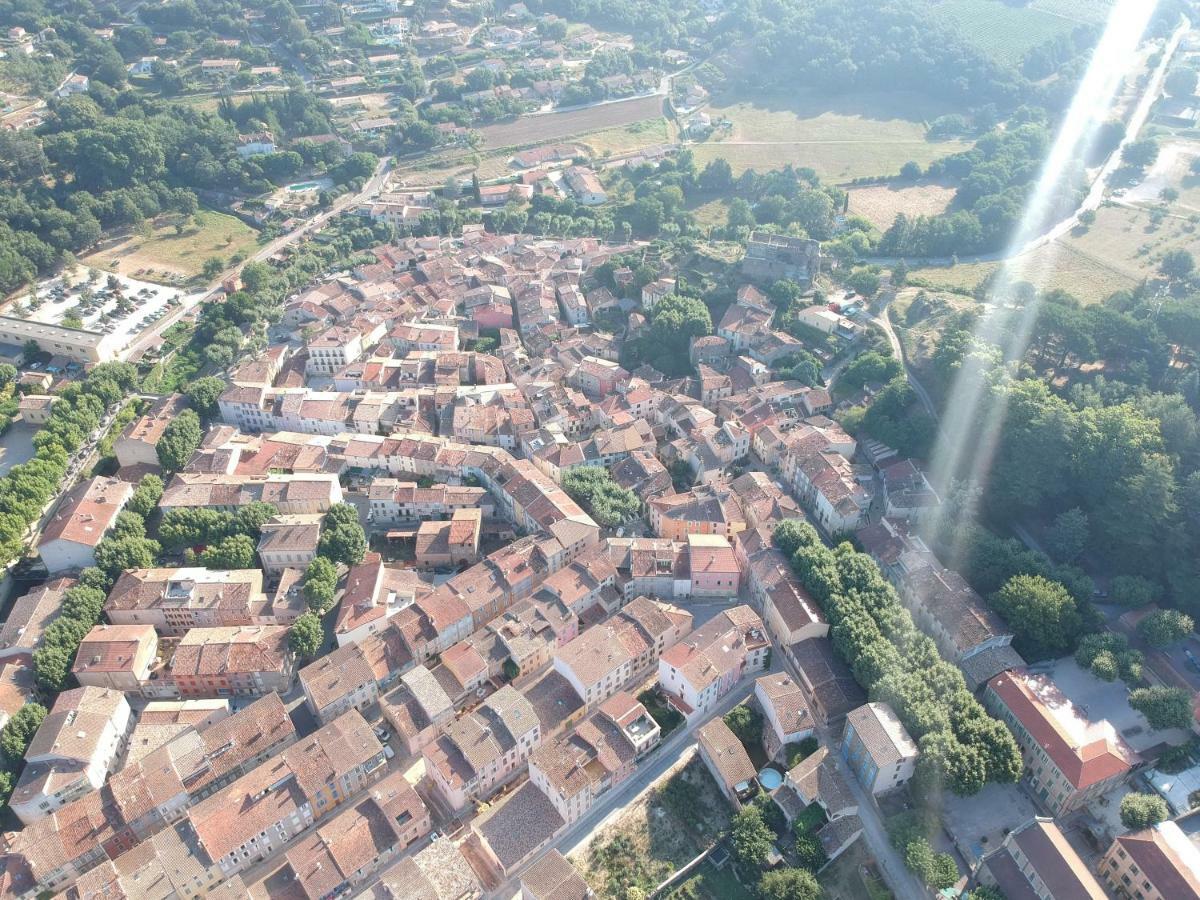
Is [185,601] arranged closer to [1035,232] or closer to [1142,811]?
[1142,811]

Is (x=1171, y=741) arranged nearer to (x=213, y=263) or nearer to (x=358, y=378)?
(x=358, y=378)

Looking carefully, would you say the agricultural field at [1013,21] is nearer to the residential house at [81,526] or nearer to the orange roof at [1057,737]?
the orange roof at [1057,737]

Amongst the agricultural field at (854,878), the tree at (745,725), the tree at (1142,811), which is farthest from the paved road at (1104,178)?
the agricultural field at (854,878)

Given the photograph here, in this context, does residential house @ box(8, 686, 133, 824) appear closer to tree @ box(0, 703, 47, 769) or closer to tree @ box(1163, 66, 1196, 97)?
tree @ box(0, 703, 47, 769)

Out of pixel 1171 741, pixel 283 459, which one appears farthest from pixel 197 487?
pixel 1171 741

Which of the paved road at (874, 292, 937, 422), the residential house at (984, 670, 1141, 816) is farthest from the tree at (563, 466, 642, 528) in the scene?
the residential house at (984, 670, 1141, 816)
